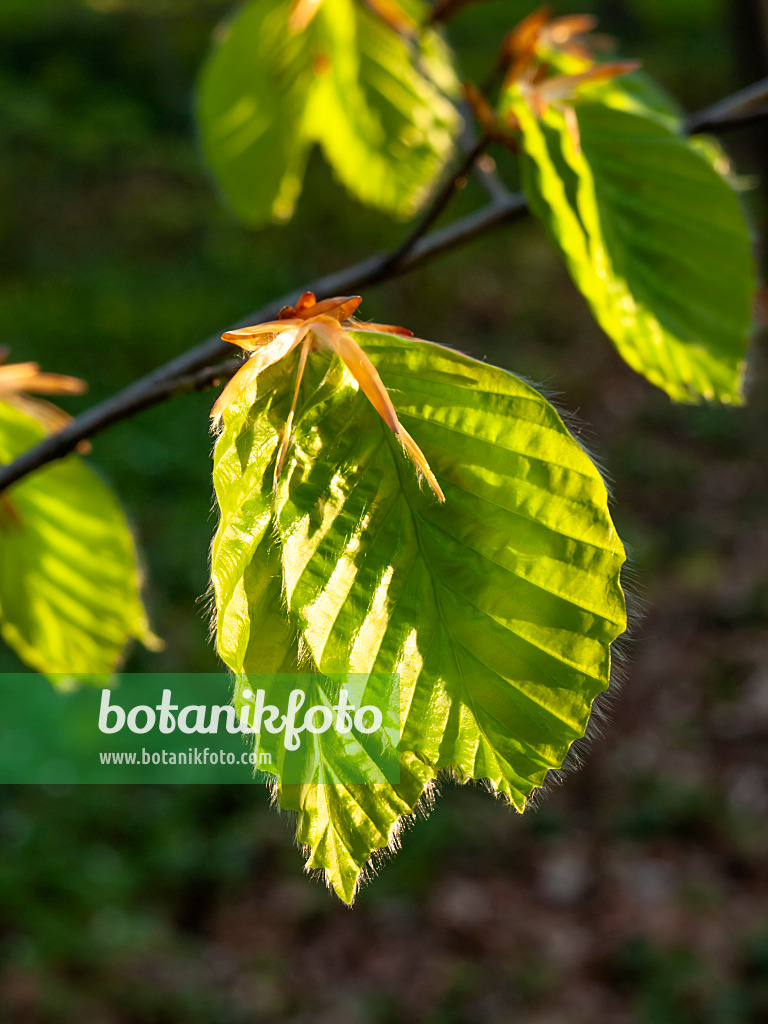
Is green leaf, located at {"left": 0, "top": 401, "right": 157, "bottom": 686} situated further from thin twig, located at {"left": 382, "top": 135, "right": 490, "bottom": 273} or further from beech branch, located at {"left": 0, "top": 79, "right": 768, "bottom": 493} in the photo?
thin twig, located at {"left": 382, "top": 135, "right": 490, "bottom": 273}

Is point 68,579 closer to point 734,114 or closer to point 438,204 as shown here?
point 438,204

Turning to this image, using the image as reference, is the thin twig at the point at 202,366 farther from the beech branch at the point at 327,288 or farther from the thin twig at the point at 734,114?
the thin twig at the point at 734,114

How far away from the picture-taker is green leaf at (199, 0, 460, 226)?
817 mm

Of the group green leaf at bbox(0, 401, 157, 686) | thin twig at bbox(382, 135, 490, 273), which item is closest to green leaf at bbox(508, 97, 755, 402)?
thin twig at bbox(382, 135, 490, 273)

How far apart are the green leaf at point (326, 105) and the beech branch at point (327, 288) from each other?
1.00 feet

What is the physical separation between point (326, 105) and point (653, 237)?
52 cm

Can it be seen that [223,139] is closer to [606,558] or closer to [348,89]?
[348,89]

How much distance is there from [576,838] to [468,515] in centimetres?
290

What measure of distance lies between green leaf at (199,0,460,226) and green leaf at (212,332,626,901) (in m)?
0.57

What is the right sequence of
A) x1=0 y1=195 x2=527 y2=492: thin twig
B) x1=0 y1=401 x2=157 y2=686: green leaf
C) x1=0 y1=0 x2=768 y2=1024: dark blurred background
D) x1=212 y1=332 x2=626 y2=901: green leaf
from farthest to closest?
x1=0 y1=0 x2=768 y2=1024: dark blurred background
x1=0 y1=401 x2=157 y2=686: green leaf
x1=0 y1=195 x2=527 y2=492: thin twig
x1=212 y1=332 x2=626 y2=901: green leaf

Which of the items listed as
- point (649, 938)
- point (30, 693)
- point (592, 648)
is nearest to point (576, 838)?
point (649, 938)

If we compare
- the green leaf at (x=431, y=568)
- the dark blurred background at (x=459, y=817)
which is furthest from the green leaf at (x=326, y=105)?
the green leaf at (x=431, y=568)

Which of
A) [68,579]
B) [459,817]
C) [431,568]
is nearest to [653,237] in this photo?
[431,568]

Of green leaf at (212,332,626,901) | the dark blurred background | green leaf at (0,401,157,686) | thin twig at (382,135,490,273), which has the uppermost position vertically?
thin twig at (382,135,490,273)
